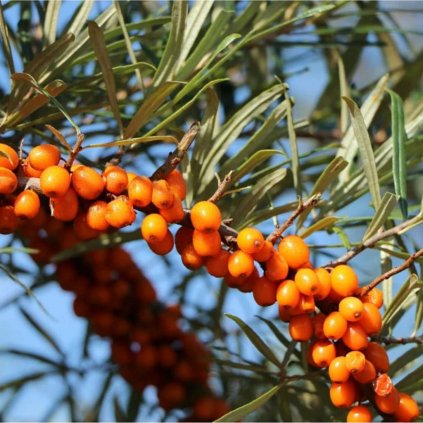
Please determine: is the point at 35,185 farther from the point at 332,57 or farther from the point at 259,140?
the point at 332,57

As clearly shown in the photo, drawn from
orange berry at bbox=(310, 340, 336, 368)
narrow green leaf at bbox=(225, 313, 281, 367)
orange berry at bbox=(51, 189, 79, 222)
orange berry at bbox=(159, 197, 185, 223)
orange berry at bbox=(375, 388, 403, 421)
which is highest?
orange berry at bbox=(51, 189, 79, 222)

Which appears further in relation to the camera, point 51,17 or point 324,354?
point 51,17

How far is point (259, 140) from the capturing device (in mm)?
862

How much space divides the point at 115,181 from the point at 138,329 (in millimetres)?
512

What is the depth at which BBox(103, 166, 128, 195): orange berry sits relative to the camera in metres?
0.73

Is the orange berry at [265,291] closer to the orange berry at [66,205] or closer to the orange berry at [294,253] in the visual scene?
the orange berry at [294,253]

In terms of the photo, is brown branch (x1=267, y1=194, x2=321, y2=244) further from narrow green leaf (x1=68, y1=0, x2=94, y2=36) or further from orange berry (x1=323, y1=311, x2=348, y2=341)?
narrow green leaf (x1=68, y1=0, x2=94, y2=36)

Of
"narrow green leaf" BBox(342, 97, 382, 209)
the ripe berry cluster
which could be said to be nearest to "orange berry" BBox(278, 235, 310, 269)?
the ripe berry cluster

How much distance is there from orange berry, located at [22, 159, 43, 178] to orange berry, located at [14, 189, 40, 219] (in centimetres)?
2

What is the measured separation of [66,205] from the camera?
723 mm

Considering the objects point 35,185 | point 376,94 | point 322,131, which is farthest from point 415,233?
point 35,185

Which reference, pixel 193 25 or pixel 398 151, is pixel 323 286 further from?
pixel 193 25

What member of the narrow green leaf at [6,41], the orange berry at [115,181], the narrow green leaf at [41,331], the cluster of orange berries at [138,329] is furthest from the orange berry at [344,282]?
the narrow green leaf at [41,331]

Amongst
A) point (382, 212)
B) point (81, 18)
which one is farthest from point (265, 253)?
point (81, 18)
